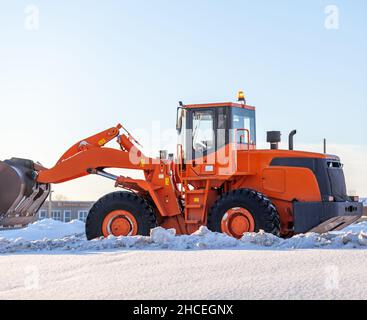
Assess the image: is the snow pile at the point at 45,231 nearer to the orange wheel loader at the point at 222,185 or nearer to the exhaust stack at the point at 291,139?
the orange wheel loader at the point at 222,185

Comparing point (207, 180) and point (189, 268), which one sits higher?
point (207, 180)

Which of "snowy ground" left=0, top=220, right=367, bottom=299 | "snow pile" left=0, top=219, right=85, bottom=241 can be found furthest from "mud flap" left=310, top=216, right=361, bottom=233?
"snow pile" left=0, top=219, right=85, bottom=241

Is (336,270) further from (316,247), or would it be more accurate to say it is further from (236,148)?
(236,148)

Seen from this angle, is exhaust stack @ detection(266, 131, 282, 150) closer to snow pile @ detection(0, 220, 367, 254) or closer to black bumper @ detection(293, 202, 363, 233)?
black bumper @ detection(293, 202, 363, 233)

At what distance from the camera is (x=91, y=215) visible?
13.9 m

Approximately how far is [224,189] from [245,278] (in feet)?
20.1

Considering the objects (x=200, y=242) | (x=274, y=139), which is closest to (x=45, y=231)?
(x=274, y=139)

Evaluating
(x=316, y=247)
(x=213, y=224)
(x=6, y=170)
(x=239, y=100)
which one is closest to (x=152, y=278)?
(x=316, y=247)

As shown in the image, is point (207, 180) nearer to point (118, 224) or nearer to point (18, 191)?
point (118, 224)

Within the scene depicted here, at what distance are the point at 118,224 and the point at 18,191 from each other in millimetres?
2748

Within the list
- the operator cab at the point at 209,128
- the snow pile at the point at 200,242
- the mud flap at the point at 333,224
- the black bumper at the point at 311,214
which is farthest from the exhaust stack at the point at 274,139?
the snow pile at the point at 200,242

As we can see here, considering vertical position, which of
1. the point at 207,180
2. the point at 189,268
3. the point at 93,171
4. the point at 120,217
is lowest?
the point at 189,268

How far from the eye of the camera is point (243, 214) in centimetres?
1277

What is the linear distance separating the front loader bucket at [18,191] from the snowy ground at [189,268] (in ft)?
7.67
